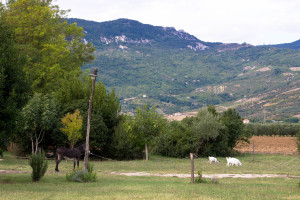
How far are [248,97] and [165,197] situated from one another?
191152 millimetres

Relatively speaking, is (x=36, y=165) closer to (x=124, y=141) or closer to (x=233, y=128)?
(x=124, y=141)

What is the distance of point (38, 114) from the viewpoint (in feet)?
111

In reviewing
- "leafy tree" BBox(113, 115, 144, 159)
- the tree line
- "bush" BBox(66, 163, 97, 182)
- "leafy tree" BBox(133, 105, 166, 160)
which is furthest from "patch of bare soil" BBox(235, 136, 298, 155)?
"bush" BBox(66, 163, 97, 182)

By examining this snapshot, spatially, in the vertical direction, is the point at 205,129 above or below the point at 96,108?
below

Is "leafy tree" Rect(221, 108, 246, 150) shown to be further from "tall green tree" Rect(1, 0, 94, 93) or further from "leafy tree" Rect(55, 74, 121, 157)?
"tall green tree" Rect(1, 0, 94, 93)

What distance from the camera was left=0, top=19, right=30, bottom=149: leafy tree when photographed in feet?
56.8

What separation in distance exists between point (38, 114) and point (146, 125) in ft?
38.1

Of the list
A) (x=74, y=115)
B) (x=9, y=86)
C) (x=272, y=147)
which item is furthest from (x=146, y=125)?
(x=272, y=147)

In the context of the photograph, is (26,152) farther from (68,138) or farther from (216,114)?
(216,114)

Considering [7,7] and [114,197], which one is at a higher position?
[7,7]

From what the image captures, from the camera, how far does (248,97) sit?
197m

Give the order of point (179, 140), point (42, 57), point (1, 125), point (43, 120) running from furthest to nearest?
point (179, 140)
point (42, 57)
point (43, 120)
point (1, 125)

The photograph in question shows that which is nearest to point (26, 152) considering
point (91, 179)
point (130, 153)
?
point (130, 153)

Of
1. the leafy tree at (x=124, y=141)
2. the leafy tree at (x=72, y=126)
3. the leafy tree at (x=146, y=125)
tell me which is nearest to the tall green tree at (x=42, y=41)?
the leafy tree at (x=72, y=126)
